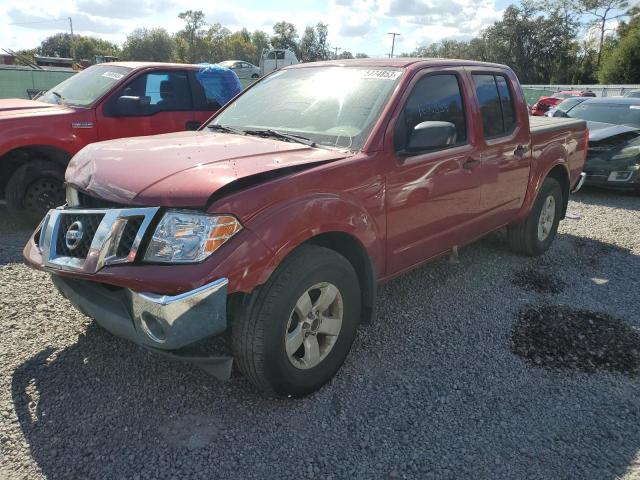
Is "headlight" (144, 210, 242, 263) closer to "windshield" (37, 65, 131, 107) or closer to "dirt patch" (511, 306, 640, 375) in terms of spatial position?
"dirt patch" (511, 306, 640, 375)

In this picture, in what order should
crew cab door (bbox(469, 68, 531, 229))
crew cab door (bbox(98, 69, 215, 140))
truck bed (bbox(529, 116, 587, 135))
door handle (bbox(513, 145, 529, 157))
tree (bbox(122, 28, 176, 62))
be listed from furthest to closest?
tree (bbox(122, 28, 176, 62)) → crew cab door (bbox(98, 69, 215, 140)) → truck bed (bbox(529, 116, 587, 135)) → door handle (bbox(513, 145, 529, 157)) → crew cab door (bbox(469, 68, 531, 229))

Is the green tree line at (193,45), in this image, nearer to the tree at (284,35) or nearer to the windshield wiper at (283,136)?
the tree at (284,35)

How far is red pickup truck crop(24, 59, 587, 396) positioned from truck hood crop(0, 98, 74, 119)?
2.81m

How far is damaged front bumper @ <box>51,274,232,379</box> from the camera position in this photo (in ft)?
7.57

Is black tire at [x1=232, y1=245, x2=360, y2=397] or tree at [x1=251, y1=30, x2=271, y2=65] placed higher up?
tree at [x1=251, y1=30, x2=271, y2=65]

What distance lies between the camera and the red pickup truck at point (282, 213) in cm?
239

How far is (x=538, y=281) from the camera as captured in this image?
4.77m

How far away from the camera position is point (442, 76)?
3.80 m

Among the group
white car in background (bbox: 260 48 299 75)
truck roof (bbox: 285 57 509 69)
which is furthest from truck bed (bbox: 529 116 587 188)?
white car in background (bbox: 260 48 299 75)

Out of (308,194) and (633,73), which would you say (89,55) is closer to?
(633,73)

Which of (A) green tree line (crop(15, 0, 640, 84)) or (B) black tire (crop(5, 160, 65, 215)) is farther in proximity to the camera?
(A) green tree line (crop(15, 0, 640, 84))

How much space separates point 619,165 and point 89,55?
296ft

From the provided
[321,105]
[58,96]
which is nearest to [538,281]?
[321,105]

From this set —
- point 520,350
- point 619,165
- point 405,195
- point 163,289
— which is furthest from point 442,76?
point 619,165
